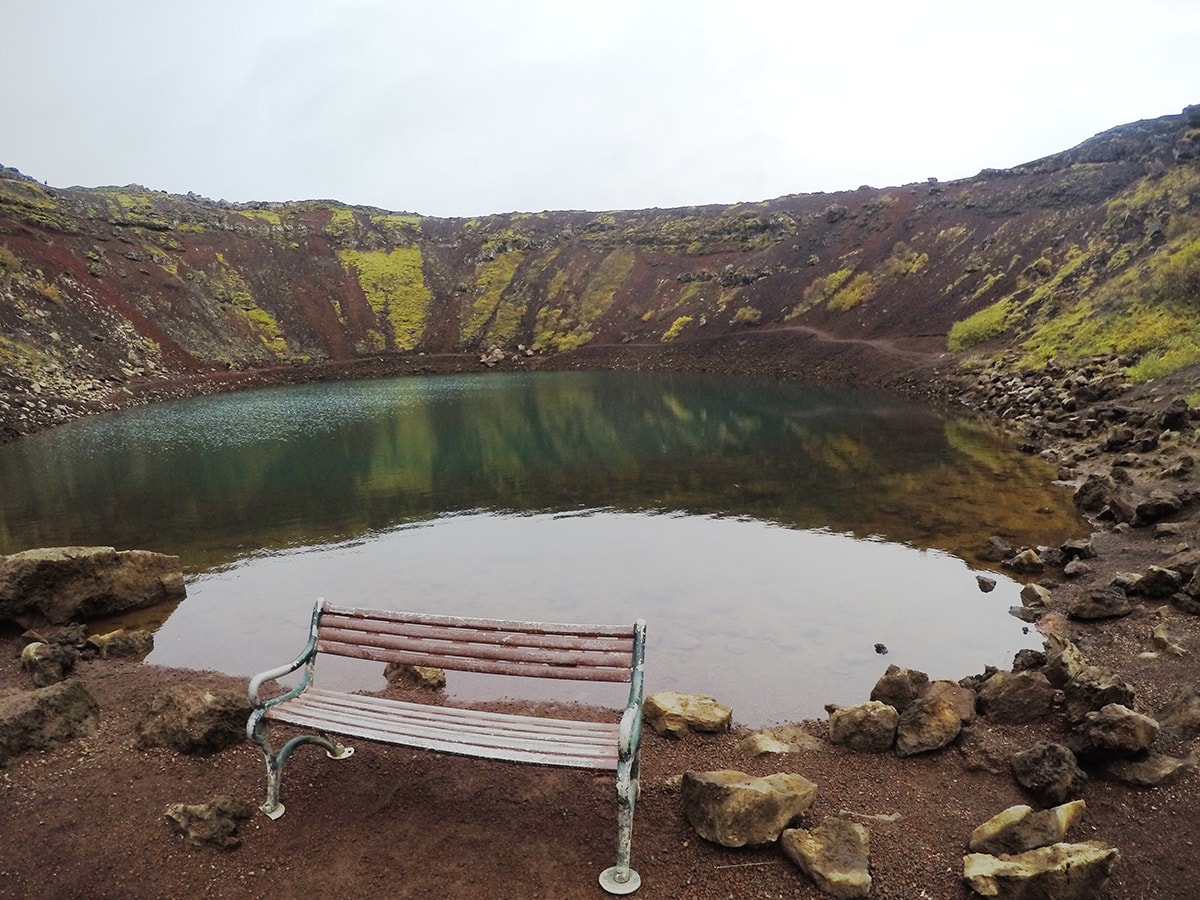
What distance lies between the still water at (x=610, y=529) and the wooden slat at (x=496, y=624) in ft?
10.1

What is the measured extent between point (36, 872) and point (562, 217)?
3774 inches

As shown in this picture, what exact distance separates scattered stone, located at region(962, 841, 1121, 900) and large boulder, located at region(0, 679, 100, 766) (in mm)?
7329

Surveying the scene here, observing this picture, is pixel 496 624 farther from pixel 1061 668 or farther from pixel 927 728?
pixel 1061 668

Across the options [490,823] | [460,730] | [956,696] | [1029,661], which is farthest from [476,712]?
[1029,661]

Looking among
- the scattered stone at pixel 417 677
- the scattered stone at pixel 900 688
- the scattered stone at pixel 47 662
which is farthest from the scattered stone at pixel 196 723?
the scattered stone at pixel 900 688

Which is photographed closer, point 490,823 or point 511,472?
point 490,823

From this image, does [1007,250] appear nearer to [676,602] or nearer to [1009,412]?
[1009,412]

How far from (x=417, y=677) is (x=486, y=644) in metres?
3.56

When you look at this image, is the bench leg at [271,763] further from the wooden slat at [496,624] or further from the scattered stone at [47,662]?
the scattered stone at [47,662]

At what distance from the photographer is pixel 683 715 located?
7.05 metres

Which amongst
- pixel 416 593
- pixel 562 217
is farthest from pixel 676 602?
pixel 562 217

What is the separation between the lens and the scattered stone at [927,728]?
6163 mm

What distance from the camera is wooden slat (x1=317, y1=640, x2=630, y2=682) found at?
530 cm

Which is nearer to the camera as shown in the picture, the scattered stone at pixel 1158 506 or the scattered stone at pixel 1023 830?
the scattered stone at pixel 1023 830
